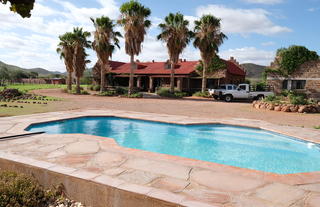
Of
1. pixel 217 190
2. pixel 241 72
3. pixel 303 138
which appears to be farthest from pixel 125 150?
pixel 241 72

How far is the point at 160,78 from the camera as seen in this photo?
3747 centimetres

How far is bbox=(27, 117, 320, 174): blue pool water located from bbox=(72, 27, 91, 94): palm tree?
1987 centimetres

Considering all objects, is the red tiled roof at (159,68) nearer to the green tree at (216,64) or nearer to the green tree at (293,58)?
the green tree at (216,64)

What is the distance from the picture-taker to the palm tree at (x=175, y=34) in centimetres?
2703

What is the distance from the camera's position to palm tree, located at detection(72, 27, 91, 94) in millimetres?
28656

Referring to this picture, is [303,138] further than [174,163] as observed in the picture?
Yes

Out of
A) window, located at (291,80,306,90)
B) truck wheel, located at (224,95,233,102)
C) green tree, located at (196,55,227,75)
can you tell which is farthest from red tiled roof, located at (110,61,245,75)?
truck wheel, located at (224,95,233,102)

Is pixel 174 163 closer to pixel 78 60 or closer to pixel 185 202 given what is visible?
pixel 185 202

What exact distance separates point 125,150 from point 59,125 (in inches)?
209

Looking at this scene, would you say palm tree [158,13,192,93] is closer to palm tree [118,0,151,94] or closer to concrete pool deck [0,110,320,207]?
palm tree [118,0,151,94]

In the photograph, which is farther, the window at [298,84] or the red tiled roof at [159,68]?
the red tiled roof at [159,68]

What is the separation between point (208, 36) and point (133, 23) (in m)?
8.77

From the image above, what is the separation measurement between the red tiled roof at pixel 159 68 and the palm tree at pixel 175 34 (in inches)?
237

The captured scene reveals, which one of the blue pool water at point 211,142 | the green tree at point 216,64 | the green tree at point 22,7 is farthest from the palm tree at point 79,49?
the green tree at point 22,7
